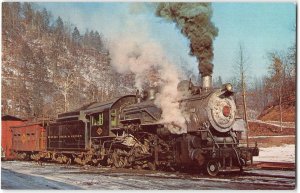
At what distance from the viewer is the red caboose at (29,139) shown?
28.7 ft

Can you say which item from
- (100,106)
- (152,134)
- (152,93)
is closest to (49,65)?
(100,106)

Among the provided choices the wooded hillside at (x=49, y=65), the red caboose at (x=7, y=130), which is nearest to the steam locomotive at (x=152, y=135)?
the wooded hillside at (x=49, y=65)

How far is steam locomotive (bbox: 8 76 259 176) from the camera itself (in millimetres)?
7133

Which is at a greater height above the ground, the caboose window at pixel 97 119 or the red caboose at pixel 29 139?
the caboose window at pixel 97 119

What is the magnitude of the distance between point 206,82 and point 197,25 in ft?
2.85

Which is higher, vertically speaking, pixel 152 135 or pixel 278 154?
pixel 152 135

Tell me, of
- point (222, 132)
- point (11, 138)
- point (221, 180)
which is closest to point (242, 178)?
point (221, 180)

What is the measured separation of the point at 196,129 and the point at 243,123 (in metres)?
0.80

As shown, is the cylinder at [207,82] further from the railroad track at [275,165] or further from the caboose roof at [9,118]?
the caboose roof at [9,118]

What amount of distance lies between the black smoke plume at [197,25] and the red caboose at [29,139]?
119 inches

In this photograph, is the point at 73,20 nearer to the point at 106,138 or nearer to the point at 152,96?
the point at 152,96

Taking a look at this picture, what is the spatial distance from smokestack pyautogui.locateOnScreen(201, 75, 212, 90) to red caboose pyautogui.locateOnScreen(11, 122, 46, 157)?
9.74 feet

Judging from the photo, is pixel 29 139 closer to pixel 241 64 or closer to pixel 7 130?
pixel 7 130

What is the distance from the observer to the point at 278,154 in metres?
7.11
